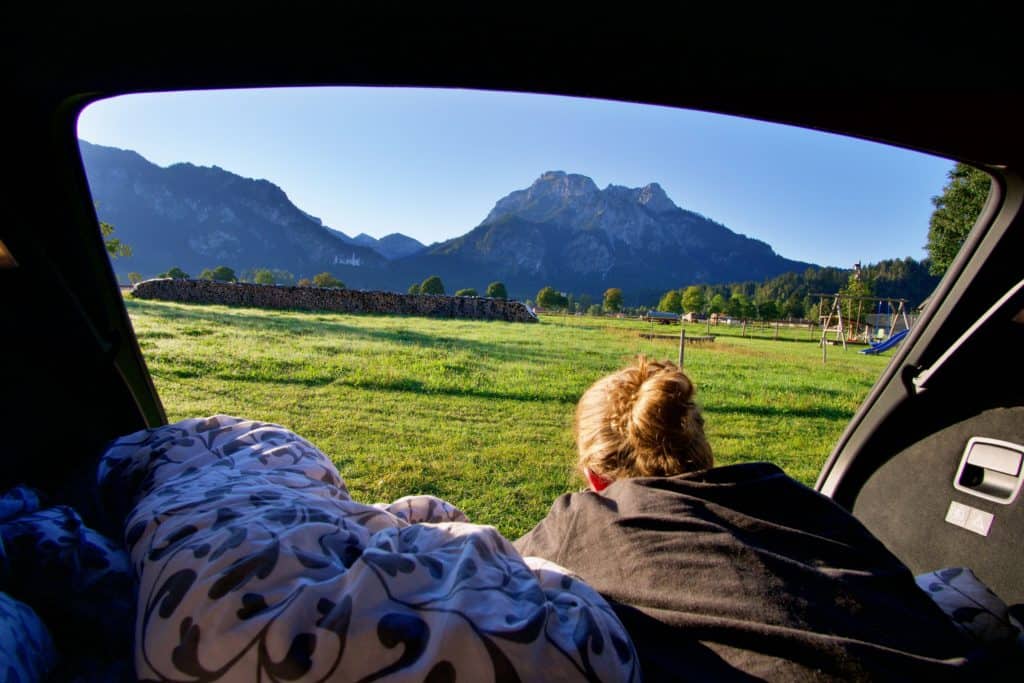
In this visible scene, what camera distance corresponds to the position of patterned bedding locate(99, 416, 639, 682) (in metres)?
0.59

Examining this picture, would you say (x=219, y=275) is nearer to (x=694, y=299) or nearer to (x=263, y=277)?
(x=263, y=277)

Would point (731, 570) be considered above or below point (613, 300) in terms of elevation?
below

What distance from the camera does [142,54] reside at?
124 centimetres

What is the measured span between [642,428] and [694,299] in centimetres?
762

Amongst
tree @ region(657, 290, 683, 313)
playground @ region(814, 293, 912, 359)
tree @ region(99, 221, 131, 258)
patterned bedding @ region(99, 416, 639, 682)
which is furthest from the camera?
tree @ region(657, 290, 683, 313)

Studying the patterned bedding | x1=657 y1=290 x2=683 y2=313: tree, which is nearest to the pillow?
the patterned bedding

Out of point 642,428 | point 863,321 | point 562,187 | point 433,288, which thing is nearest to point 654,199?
point 562,187

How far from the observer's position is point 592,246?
8641mm

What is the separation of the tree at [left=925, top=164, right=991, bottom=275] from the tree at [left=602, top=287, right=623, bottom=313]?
16.8 ft

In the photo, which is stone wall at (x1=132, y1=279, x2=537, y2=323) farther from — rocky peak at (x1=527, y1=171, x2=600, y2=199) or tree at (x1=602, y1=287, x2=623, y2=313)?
tree at (x1=602, y1=287, x2=623, y2=313)

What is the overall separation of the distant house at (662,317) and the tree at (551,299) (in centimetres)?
127

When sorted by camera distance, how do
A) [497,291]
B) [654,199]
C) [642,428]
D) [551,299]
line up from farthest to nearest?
[654,199]
[551,299]
[497,291]
[642,428]

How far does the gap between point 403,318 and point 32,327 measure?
4050 millimetres

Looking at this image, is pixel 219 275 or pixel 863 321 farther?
pixel 863 321
